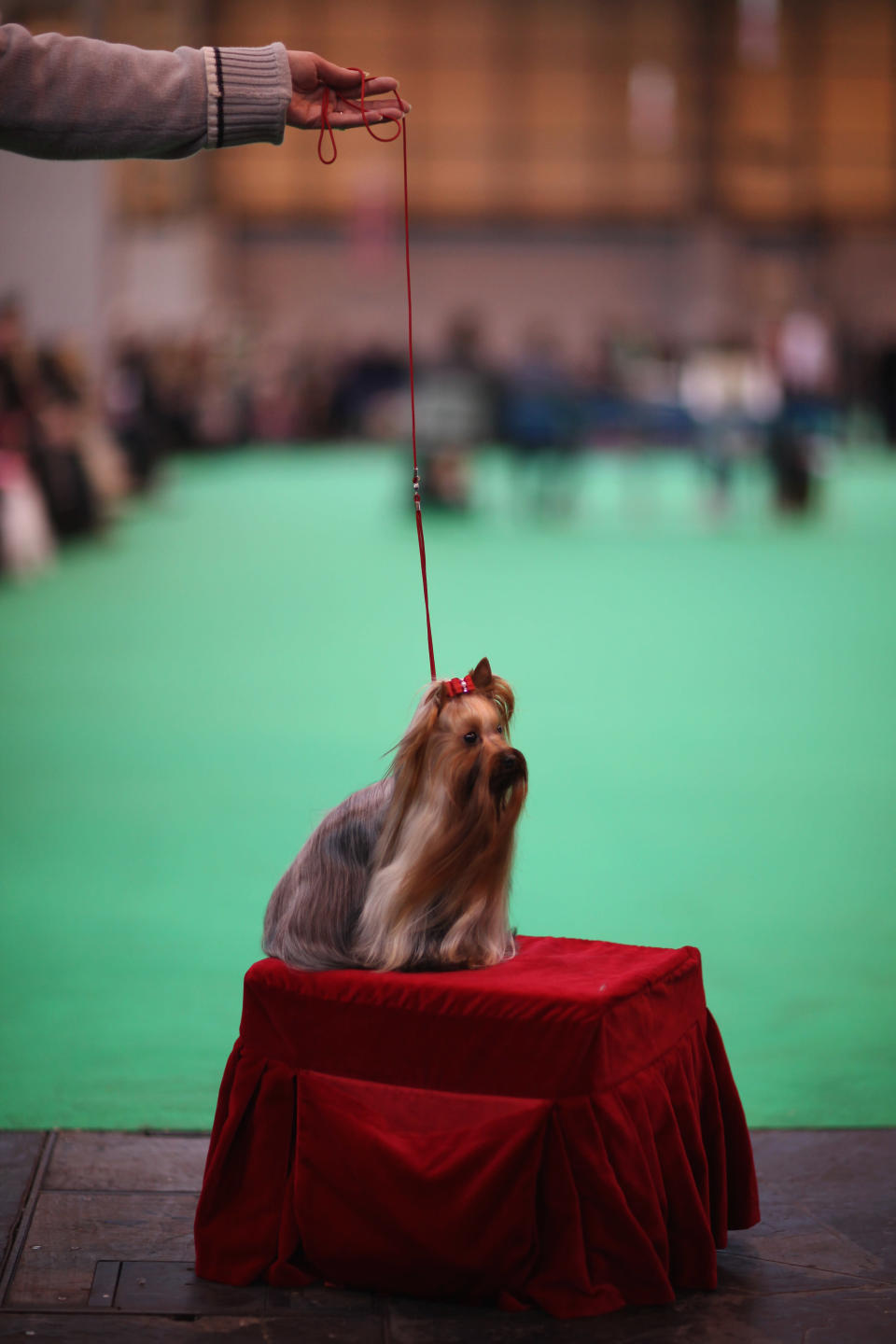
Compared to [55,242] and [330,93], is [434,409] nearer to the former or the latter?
[55,242]

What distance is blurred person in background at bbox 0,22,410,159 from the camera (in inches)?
83.7

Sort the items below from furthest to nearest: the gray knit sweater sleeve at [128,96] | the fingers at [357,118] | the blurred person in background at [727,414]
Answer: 1. the blurred person in background at [727,414]
2. the fingers at [357,118]
3. the gray knit sweater sleeve at [128,96]

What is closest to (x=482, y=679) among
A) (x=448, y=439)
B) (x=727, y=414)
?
(x=448, y=439)

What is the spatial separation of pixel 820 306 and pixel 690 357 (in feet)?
16.9

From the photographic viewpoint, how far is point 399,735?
6.51 meters

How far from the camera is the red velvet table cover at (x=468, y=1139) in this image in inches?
90.0

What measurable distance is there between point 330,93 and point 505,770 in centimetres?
104

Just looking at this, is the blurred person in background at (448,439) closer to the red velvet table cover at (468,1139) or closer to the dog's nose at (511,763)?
the red velvet table cover at (468,1139)

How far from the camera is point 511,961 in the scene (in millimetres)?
2488

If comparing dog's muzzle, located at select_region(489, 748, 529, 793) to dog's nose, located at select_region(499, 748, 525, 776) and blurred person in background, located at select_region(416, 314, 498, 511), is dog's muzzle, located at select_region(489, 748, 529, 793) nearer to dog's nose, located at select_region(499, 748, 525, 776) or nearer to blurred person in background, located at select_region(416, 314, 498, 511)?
dog's nose, located at select_region(499, 748, 525, 776)

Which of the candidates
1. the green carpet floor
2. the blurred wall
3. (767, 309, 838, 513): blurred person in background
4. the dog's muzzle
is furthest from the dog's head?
the blurred wall

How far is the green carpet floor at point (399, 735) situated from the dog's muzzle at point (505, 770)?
4.26 ft

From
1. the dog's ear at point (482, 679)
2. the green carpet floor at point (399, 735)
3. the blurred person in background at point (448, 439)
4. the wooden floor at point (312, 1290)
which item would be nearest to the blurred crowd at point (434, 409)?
the blurred person in background at point (448, 439)

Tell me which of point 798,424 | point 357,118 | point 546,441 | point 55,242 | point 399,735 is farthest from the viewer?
point 798,424
